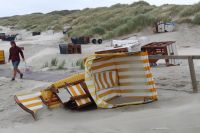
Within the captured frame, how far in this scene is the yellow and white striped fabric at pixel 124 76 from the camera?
9008 millimetres

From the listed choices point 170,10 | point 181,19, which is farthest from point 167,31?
point 170,10

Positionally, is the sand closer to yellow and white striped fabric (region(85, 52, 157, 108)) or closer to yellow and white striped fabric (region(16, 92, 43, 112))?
yellow and white striped fabric (region(16, 92, 43, 112))

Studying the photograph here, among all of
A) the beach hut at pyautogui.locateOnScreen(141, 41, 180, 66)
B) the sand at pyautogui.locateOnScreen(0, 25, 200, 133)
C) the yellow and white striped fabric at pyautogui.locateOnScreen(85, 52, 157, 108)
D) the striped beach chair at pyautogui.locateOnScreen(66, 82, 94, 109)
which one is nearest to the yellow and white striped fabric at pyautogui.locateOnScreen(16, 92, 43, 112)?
the sand at pyautogui.locateOnScreen(0, 25, 200, 133)

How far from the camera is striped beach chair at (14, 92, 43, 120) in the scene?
8.91 meters

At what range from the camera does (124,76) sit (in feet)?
32.6

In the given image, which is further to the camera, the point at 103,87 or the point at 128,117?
the point at 103,87

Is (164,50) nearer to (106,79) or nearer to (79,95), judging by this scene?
(106,79)

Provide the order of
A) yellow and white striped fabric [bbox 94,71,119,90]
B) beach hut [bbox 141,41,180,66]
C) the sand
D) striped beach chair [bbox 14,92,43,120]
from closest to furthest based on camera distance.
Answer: the sand → striped beach chair [bbox 14,92,43,120] → yellow and white striped fabric [bbox 94,71,119,90] → beach hut [bbox 141,41,180,66]

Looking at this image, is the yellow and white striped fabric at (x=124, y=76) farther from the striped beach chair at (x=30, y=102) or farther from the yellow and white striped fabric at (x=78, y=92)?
the striped beach chair at (x=30, y=102)

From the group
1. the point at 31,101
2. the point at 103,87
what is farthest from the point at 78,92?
the point at 31,101

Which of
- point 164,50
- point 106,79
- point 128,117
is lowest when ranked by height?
point 128,117

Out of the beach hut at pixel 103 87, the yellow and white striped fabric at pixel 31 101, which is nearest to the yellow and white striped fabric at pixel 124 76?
the beach hut at pixel 103 87

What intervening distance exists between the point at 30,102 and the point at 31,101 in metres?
0.03

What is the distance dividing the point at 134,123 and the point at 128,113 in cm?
77
